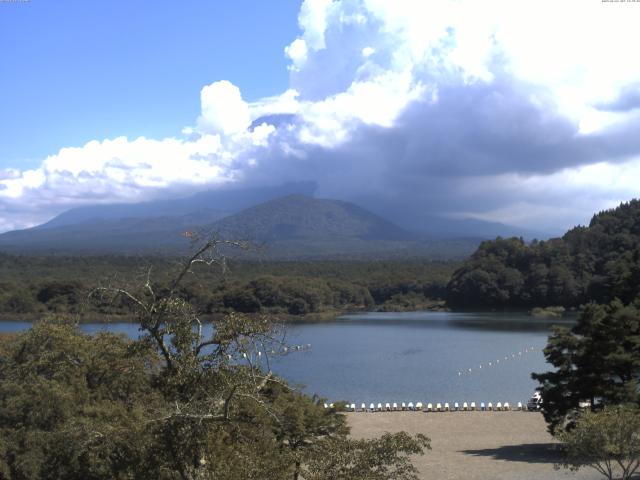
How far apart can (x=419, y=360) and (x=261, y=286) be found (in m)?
32.6

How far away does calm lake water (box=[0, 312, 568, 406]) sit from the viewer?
101ft

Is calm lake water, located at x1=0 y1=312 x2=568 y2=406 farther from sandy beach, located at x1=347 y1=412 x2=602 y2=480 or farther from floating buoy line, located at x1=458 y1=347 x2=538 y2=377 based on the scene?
sandy beach, located at x1=347 y1=412 x2=602 y2=480

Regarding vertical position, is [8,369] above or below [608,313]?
below

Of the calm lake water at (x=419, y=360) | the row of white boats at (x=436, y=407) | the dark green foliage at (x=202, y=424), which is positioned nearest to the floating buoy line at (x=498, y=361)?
the calm lake water at (x=419, y=360)

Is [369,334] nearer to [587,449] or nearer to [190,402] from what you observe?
[587,449]

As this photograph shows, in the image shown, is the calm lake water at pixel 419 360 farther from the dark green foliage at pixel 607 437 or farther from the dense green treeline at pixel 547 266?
the dense green treeline at pixel 547 266

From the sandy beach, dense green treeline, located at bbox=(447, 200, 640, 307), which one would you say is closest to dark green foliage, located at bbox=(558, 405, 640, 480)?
the sandy beach

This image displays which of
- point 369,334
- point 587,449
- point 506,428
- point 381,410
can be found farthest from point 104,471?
point 369,334

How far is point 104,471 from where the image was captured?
8.72m

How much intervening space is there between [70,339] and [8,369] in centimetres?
123

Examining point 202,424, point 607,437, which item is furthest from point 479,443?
point 202,424

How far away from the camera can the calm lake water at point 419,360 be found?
101ft

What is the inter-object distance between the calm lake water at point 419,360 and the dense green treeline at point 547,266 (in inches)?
508

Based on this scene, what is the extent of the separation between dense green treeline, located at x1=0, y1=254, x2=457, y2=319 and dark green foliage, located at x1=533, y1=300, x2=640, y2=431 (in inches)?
1275
